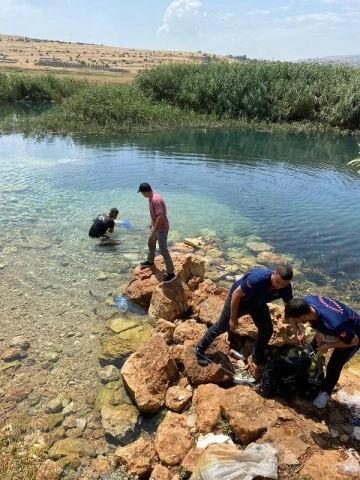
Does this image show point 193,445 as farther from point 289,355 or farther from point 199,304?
point 199,304

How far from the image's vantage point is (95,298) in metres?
8.57

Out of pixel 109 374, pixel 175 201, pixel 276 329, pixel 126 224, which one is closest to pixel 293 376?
pixel 276 329

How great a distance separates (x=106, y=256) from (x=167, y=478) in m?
6.94

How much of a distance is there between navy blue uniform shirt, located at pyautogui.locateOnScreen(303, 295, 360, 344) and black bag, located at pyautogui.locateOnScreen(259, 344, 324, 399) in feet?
2.12

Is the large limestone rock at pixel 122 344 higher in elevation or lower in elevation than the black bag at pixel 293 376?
lower

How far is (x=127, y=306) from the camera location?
27.1 feet

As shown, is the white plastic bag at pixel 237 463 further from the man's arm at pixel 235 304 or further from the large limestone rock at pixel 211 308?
the large limestone rock at pixel 211 308

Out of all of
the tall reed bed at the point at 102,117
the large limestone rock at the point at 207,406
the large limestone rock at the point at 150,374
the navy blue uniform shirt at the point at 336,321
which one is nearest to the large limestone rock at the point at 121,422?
the large limestone rock at the point at 150,374

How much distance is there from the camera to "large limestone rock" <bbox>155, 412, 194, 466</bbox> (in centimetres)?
459

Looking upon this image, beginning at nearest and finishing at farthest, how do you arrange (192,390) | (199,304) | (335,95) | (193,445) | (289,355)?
(193,445), (289,355), (192,390), (199,304), (335,95)

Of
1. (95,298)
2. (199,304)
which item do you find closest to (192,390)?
(199,304)

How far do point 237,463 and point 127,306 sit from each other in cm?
473

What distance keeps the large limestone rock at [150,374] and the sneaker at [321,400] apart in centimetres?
214

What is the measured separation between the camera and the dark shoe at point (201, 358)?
5.82 meters
